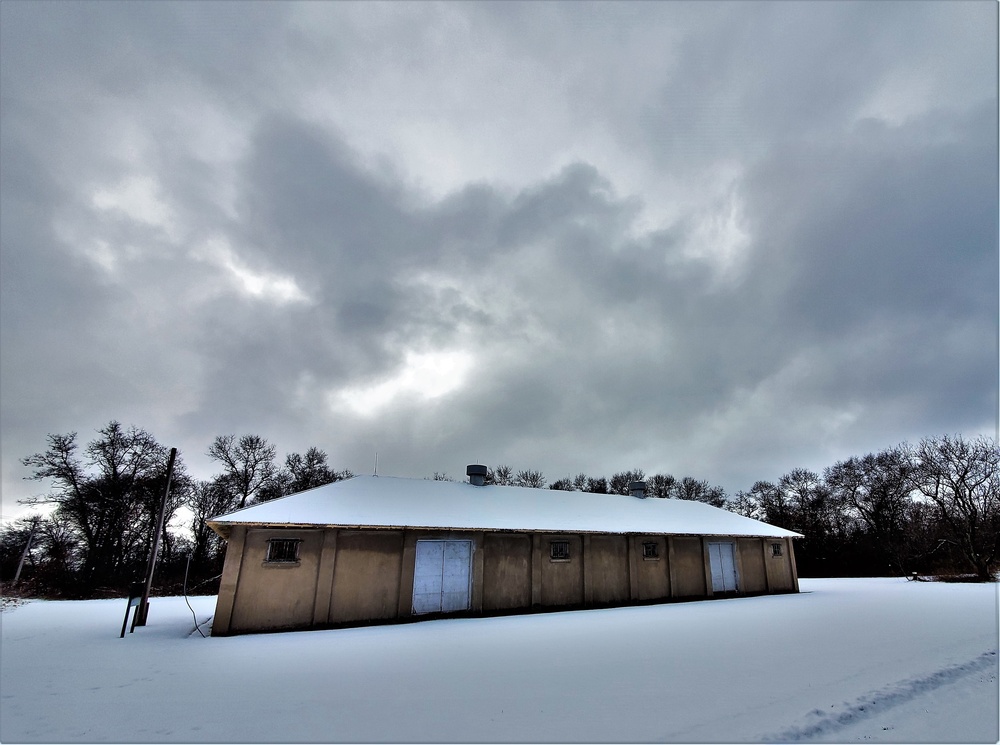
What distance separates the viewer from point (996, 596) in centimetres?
2078

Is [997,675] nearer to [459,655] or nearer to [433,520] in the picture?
[459,655]

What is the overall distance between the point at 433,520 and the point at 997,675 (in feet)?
46.4

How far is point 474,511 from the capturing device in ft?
61.7

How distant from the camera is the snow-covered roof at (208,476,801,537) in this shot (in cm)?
1515

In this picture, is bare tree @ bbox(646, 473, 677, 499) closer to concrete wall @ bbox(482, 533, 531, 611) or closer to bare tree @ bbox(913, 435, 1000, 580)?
bare tree @ bbox(913, 435, 1000, 580)

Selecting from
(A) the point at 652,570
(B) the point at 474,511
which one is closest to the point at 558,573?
(B) the point at 474,511

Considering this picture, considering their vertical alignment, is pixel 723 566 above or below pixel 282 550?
below

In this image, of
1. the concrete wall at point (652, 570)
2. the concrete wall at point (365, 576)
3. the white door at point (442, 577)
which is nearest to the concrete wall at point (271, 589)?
the concrete wall at point (365, 576)

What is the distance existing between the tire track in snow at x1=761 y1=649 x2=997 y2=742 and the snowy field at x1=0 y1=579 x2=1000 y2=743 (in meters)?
0.03

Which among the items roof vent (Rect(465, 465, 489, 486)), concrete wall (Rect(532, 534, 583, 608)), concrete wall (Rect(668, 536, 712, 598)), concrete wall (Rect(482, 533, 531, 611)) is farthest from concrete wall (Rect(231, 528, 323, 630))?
concrete wall (Rect(668, 536, 712, 598))

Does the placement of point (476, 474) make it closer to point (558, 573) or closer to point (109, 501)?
point (558, 573)

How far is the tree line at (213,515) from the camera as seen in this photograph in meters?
32.8

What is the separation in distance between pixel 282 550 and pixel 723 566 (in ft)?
69.1

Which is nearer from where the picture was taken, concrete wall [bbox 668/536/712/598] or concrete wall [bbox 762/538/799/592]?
concrete wall [bbox 668/536/712/598]
